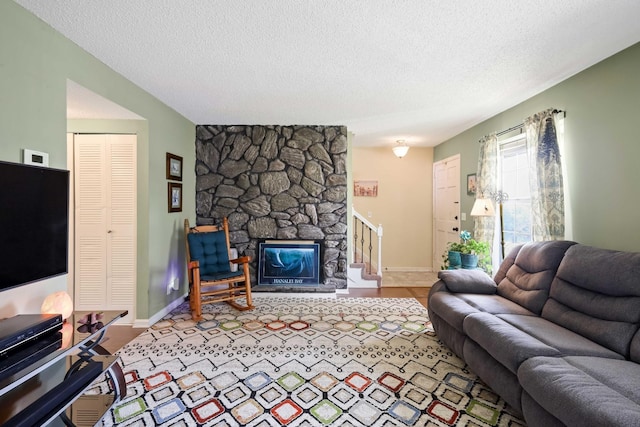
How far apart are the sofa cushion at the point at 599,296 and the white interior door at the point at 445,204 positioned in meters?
2.96

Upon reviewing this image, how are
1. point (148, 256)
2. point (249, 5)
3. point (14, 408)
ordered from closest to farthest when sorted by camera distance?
point (14, 408) < point (249, 5) < point (148, 256)

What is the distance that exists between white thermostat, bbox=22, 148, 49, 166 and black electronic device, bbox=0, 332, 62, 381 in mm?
1061

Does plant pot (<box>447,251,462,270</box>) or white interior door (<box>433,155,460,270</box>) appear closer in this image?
plant pot (<box>447,251,462,270</box>)

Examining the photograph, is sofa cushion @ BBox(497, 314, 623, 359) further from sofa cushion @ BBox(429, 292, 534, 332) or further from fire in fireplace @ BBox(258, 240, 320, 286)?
fire in fireplace @ BBox(258, 240, 320, 286)

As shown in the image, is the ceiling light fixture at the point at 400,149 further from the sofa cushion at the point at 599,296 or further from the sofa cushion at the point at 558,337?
the sofa cushion at the point at 558,337

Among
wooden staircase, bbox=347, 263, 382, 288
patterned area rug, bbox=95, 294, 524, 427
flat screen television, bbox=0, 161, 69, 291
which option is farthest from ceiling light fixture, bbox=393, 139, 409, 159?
flat screen television, bbox=0, 161, 69, 291

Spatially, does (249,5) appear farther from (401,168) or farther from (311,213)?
(401,168)

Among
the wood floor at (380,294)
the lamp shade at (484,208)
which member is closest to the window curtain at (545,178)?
the lamp shade at (484,208)

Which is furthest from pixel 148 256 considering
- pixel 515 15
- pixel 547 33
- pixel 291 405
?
pixel 547 33

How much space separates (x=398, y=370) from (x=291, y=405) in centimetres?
91

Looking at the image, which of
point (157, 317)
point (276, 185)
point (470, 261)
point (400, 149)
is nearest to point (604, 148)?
point (470, 261)

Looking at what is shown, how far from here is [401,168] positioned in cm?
633

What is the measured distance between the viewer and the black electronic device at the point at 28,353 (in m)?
1.35

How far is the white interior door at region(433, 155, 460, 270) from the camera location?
17.5 feet
